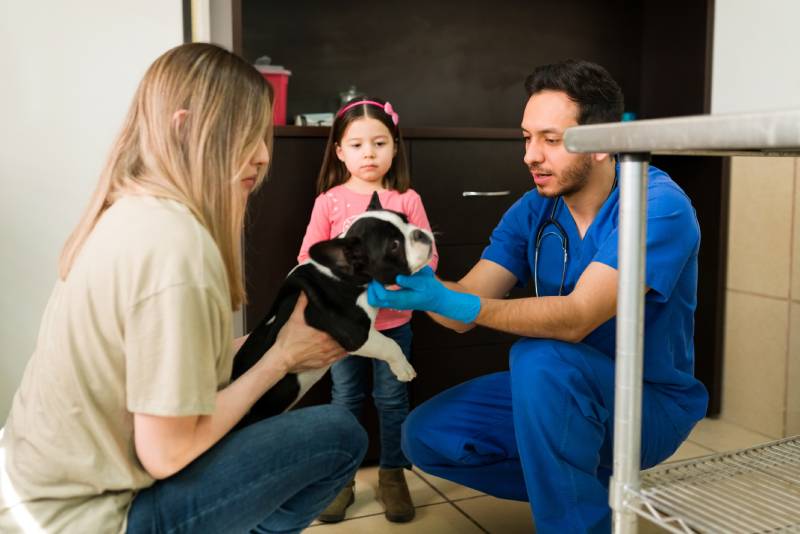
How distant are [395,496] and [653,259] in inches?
37.6

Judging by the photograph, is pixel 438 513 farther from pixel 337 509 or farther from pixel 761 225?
pixel 761 225

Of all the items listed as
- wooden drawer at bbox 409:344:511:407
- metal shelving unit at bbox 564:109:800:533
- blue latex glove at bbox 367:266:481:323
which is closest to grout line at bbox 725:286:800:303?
wooden drawer at bbox 409:344:511:407

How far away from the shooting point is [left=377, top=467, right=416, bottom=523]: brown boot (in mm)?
1939

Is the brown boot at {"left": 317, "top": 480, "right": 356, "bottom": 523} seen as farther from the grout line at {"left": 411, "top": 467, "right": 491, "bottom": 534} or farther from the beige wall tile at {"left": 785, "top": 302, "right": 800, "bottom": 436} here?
the beige wall tile at {"left": 785, "top": 302, "right": 800, "bottom": 436}

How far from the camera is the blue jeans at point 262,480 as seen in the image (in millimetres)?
1075

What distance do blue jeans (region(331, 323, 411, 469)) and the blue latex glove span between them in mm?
617

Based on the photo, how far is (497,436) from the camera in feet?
5.41

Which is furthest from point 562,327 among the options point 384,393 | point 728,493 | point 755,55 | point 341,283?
point 755,55

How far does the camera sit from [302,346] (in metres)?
1.31

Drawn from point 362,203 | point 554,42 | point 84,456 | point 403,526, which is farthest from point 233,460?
point 554,42

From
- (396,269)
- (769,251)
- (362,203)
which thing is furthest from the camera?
(769,251)

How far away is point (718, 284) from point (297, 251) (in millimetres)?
1450

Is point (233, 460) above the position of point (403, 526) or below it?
above

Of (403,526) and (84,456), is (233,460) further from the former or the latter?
(403,526)
